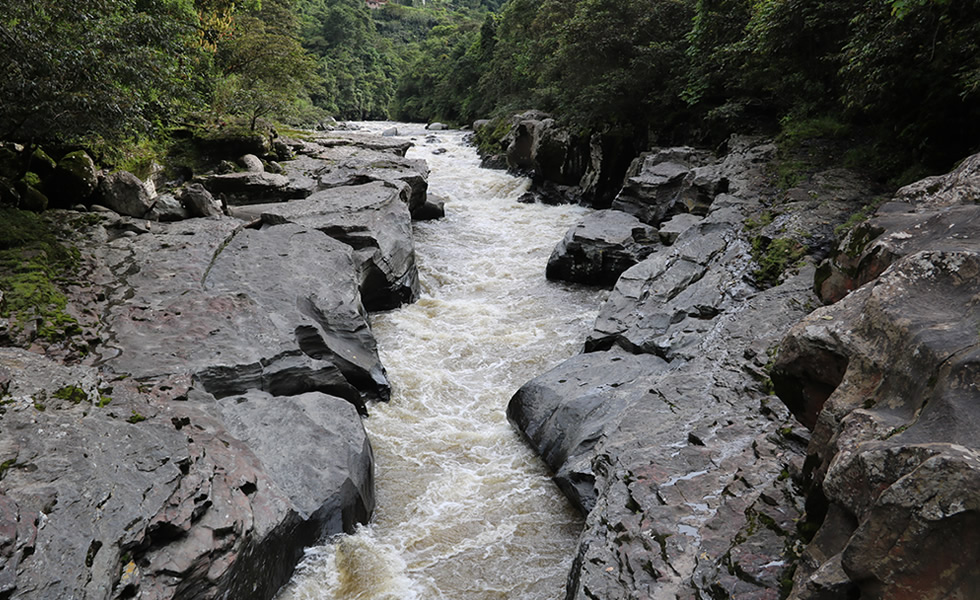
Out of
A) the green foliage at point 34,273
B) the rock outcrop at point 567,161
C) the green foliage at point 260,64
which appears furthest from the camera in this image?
the rock outcrop at point 567,161

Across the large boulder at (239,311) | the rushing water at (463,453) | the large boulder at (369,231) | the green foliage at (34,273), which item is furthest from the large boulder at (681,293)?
the green foliage at (34,273)

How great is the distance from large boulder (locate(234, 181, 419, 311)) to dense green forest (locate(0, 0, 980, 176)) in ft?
9.52

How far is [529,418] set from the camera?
744cm

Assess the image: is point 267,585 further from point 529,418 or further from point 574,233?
point 574,233

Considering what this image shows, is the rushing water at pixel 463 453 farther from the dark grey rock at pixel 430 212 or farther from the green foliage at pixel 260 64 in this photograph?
the green foliage at pixel 260 64

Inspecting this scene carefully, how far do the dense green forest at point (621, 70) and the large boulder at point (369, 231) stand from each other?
2902mm

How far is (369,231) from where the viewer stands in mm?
11805

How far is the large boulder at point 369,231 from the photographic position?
1141 cm

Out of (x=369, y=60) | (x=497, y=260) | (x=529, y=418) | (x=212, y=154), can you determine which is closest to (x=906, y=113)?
(x=529, y=418)

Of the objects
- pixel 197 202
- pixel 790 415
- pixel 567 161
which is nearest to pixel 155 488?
pixel 790 415

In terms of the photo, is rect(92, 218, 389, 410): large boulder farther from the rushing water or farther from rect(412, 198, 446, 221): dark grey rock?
rect(412, 198, 446, 221): dark grey rock

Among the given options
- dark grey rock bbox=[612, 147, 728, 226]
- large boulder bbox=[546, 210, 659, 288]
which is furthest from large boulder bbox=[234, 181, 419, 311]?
dark grey rock bbox=[612, 147, 728, 226]

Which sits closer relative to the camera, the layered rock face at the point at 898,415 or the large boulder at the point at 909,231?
the layered rock face at the point at 898,415

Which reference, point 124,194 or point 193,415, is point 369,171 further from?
point 193,415
